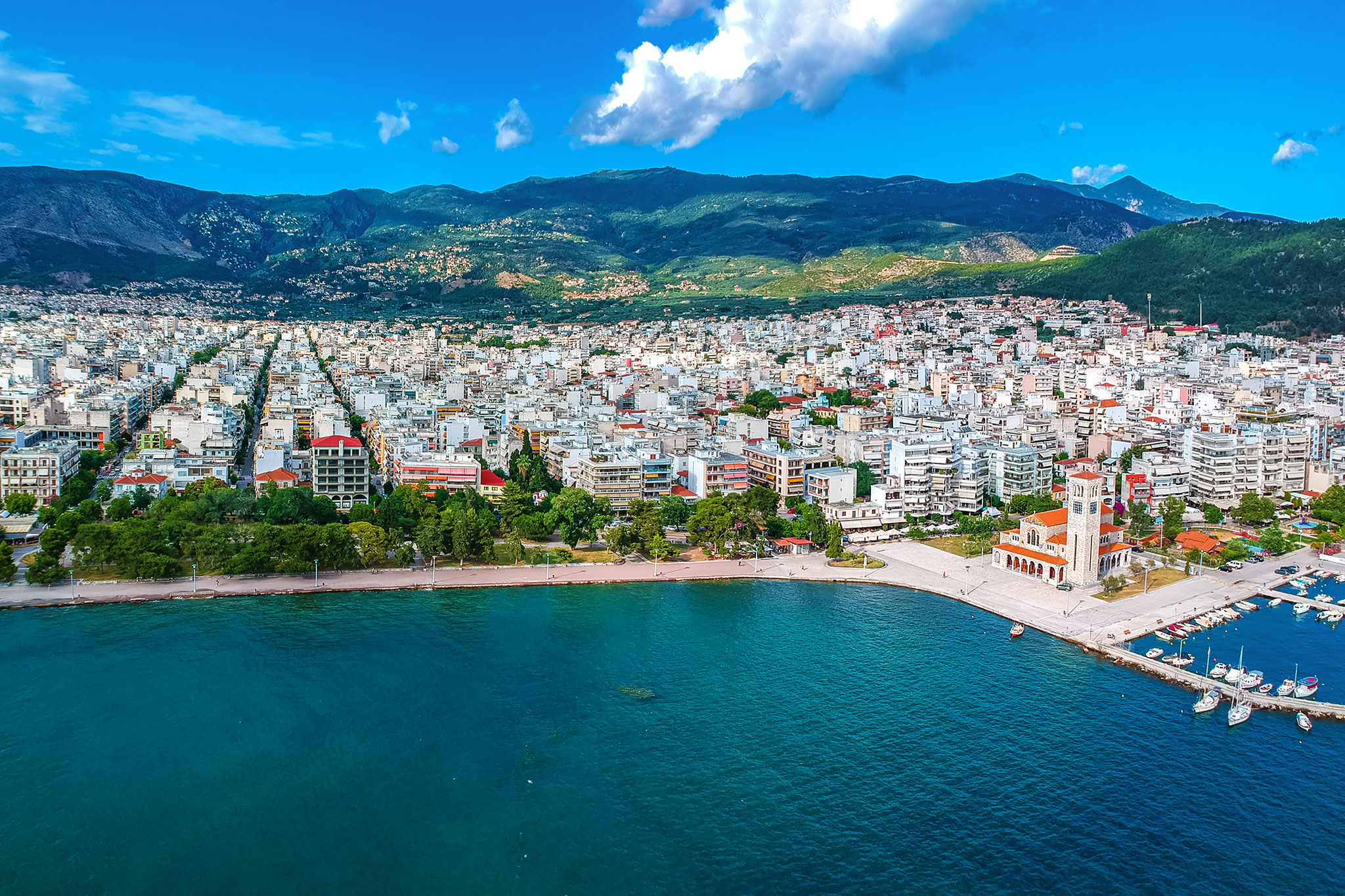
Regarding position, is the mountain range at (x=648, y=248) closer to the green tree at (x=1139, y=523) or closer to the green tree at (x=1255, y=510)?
the green tree at (x=1255, y=510)

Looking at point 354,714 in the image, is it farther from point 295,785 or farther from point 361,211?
point 361,211

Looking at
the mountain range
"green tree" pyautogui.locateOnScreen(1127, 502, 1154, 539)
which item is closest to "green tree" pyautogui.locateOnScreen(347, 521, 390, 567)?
"green tree" pyautogui.locateOnScreen(1127, 502, 1154, 539)

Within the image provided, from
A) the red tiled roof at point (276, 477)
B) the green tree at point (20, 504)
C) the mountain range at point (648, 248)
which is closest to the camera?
the green tree at point (20, 504)

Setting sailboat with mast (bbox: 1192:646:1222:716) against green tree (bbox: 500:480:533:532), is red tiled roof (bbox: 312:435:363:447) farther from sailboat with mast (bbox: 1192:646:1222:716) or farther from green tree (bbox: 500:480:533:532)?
sailboat with mast (bbox: 1192:646:1222:716)

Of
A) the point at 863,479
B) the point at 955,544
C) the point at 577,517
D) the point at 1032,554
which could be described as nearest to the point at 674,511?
the point at 577,517

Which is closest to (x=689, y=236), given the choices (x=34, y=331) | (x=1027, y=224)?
(x=1027, y=224)

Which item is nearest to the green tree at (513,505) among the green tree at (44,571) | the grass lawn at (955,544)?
the green tree at (44,571)
